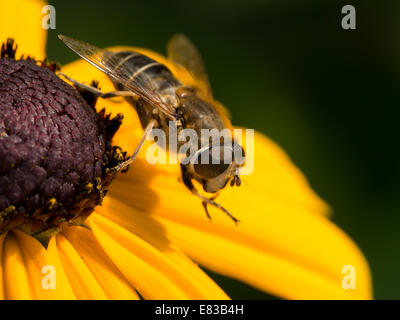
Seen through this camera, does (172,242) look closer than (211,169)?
No

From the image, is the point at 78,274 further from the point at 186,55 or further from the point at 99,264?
the point at 186,55

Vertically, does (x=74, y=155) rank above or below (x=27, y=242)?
above

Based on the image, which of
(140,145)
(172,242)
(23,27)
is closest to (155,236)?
(172,242)

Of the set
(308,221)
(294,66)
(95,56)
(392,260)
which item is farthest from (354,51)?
(95,56)

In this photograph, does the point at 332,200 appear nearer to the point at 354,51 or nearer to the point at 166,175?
the point at 354,51

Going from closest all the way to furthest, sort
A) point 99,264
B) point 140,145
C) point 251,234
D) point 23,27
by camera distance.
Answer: point 99,264 < point 140,145 < point 251,234 < point 23,27
